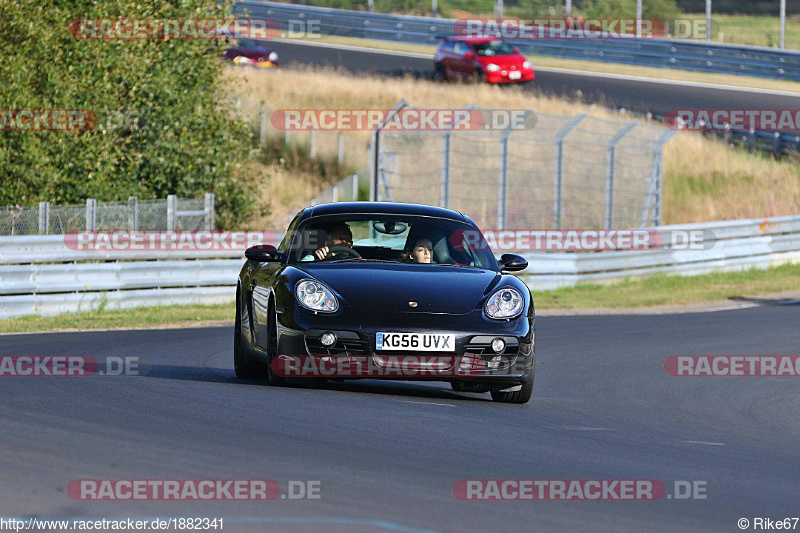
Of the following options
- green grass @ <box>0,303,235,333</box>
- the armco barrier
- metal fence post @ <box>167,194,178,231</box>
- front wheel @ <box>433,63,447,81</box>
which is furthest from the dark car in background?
green grass @ <box>0,303,235,333</box>

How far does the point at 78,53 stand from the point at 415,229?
15076mm

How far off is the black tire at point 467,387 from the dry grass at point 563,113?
752 inches

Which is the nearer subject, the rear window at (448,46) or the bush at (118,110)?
the bush at (118,110)

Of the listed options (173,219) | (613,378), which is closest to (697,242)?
(173,219)

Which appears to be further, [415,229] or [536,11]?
[536,11]

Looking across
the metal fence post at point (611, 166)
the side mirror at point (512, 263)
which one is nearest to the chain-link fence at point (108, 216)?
the metal fence post at point (611, 166)

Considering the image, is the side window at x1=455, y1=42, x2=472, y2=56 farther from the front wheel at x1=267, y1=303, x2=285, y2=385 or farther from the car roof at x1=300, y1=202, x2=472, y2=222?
the front wheel at x1=267, y1=303, x2=285, y2=385

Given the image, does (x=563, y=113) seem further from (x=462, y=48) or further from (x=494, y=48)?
(x=462, y=48)

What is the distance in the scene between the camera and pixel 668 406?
1014cm

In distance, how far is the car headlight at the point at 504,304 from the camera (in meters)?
9.12

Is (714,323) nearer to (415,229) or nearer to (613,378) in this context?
(613,378)

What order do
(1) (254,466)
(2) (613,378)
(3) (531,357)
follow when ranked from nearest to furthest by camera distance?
(1) (254,466) → (3) (531,357) → (2) (613,378)

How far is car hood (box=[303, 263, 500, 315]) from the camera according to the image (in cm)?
895

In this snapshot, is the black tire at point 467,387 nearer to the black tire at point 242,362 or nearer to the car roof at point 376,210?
the car roof at point 376,210
